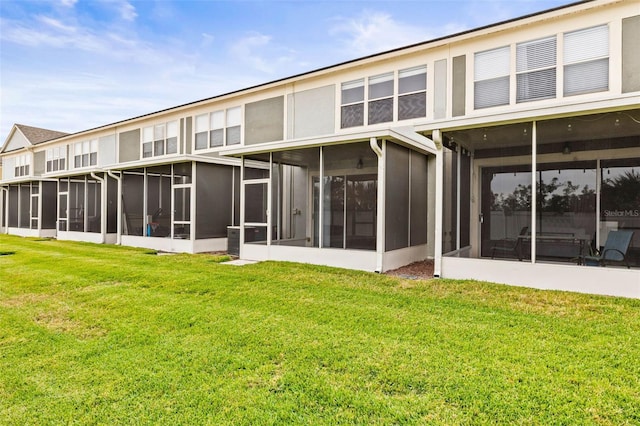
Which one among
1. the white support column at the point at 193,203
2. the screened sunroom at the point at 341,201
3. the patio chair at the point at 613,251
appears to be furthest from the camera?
the white support column at the point at 193,203

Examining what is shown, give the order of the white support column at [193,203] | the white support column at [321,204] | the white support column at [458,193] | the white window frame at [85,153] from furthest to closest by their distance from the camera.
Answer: the white window frame at [85,153]
the white support column at [193,203]
the white support column at [321,204]
the white support column at [458,193]

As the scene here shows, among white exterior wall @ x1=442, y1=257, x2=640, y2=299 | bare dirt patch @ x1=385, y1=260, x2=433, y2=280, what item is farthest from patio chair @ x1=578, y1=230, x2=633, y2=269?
bare dirt patch @ x1=385, y1=260, x2=433, y2=280

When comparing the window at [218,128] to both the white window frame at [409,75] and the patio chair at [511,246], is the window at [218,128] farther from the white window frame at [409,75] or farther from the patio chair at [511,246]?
the patio chair at [511,246]

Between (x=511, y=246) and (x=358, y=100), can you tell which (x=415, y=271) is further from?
(x=358, y=100)

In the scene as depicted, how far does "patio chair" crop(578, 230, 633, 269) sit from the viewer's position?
21.1ft

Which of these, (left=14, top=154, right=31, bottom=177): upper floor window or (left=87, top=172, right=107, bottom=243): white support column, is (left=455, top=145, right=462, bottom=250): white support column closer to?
(left=87, top=172, right=107, bottom=243): white support column

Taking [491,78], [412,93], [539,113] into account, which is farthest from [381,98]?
[539,113]

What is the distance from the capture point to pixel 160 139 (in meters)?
16.5

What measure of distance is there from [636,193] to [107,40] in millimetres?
19166

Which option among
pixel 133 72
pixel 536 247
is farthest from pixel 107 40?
pixel 536 247

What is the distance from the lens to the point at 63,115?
29594 millimetres

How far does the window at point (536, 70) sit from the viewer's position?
8.54m

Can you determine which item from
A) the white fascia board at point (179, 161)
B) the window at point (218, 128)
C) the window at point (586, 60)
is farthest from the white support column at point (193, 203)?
the window at point (586, 60)

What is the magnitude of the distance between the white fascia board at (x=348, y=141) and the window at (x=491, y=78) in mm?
1666
